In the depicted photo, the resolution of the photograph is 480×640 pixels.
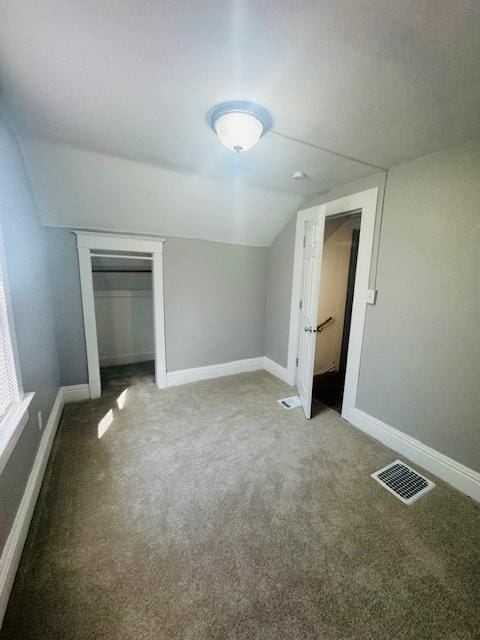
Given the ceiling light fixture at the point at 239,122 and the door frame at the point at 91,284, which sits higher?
the ceiling light fixture at the point at 239,122

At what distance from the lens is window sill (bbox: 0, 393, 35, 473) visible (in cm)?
117

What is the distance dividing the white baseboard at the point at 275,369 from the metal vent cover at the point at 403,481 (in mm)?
1598

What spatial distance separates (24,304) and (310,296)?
7.82 ft

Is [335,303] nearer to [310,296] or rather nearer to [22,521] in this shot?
[310,296]

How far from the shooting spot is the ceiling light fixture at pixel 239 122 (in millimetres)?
1398

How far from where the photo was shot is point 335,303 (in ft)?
12.2

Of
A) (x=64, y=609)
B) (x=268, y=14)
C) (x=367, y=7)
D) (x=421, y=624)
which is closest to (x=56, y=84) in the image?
(x=268, y=14)

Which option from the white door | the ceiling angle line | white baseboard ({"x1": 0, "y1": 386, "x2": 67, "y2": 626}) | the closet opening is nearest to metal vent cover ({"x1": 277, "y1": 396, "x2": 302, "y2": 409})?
the white door

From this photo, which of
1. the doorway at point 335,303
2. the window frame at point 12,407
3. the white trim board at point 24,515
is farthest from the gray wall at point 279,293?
the window frame at point 12,407

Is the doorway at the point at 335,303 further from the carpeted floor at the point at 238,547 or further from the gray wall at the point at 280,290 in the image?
the carpeted floor at the point at 238,547

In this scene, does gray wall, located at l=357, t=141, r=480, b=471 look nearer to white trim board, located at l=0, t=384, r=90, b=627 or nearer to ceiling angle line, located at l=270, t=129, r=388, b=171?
ceiling angle line, located at l=270, t=129, r=388, b=171

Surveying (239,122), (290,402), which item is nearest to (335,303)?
(290,402)

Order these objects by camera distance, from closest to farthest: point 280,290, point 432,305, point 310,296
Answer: point 432,305
point 310,296
point 280,290

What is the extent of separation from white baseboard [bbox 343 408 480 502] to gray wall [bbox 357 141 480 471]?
52 millimetres
